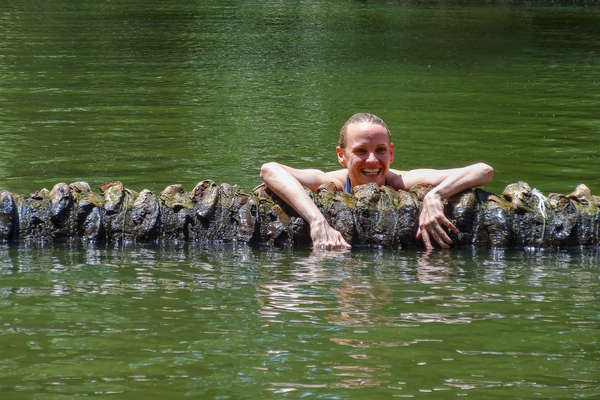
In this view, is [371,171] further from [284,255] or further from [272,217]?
[284,255]

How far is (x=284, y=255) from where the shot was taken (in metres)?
7.61

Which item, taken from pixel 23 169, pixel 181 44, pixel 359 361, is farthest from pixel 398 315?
pixel 181 44

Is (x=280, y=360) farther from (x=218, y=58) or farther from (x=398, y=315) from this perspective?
(x=218, y=58)

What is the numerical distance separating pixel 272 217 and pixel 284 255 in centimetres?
57

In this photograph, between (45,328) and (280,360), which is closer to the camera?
(280,360)

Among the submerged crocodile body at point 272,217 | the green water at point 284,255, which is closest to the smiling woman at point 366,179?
the submerged crocodile body at point 272,217

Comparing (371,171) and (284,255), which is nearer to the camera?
(284,255)

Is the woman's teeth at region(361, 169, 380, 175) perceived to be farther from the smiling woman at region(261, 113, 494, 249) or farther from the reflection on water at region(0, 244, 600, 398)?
the reflection on water at region(0, 244, 600, 398)

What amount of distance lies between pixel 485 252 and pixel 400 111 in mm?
7888

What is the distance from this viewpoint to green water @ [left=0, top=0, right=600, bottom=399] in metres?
4.52

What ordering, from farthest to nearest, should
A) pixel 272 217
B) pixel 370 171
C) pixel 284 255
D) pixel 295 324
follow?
Answer: 1. pixel 370 171
2. pixel 272 217
3. pixel 284 255
4. pixel 295 324

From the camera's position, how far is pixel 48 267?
22.5 feet

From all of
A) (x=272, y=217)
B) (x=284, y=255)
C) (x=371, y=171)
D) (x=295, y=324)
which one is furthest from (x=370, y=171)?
(x=295, y=324)

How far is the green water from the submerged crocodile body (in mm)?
313
